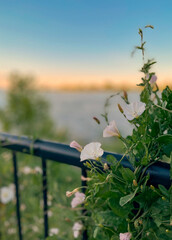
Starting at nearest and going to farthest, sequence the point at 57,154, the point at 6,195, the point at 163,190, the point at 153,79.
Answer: the point at 163,190, the point at 153,79, the point at 57,154, the point at 6,195

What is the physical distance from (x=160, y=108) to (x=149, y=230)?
26 centimetres

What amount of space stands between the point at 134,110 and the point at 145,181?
15 cm

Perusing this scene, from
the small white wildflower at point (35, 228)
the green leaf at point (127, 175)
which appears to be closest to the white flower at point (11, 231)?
the small white wildflower at point (35, 228)

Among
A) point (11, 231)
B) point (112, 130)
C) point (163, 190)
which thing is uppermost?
point (112, 130)

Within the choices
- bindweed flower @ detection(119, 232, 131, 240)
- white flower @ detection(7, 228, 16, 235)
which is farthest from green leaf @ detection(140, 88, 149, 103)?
white flower @ detection(7, 228, 16, 235)

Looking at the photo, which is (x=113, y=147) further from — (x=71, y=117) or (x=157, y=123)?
(x=71, y=117)

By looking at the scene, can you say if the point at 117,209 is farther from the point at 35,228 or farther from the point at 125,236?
the point at 35,228

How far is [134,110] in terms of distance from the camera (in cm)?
56

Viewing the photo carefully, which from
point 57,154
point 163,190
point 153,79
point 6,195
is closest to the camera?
point 163,190

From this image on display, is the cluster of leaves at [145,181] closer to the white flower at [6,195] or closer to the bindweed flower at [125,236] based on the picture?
the bindweed flower at [125,236]

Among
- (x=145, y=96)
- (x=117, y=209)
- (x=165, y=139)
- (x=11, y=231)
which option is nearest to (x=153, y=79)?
(x=145, y=96)

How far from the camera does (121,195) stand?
57 cm

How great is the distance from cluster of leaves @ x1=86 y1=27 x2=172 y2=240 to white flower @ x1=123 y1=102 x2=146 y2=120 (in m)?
0.01

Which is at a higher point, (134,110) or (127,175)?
(134,110)
